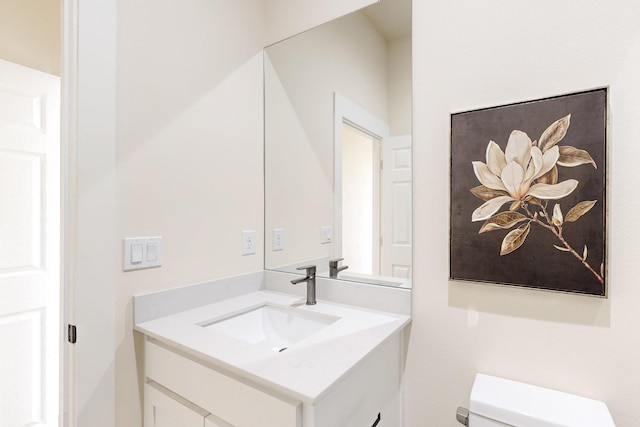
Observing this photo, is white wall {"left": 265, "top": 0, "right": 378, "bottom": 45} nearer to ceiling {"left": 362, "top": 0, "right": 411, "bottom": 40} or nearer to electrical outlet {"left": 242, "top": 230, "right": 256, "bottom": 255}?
ceiling {"left": 362, "top": 0, "right": 411, "bottom": 40}

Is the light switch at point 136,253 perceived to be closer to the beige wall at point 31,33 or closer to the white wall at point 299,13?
the white wall at point 299,13

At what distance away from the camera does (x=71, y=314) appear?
1013mm

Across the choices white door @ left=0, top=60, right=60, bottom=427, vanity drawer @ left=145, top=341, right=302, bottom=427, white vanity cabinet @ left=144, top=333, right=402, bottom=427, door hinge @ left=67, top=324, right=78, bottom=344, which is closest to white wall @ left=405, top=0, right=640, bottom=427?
white vanity cabinet @ left=144, top=333, right=402, bottom=427

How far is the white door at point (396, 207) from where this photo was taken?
1.22m

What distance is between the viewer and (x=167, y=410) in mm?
1046

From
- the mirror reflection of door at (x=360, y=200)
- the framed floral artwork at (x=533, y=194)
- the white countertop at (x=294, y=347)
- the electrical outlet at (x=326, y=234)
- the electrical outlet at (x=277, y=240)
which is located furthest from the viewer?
the electrical outlet at (x=277, y=240)

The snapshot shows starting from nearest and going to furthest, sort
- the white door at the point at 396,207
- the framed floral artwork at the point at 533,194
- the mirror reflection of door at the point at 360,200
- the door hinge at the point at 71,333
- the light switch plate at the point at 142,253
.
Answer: the framed floral artwork at the point at 533,194, the door hinge at the point at 71,333, the light switch plate at the point at 142,253, the white door at the point at 396,207, the mirror reflection of door at the point at 360,200

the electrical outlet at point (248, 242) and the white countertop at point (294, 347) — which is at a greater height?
the electrical outlet at point (248, 242)

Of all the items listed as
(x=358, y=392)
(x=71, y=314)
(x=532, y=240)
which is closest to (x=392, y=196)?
(x=532, y=240)

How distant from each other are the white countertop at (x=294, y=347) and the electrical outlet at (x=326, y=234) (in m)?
0.31

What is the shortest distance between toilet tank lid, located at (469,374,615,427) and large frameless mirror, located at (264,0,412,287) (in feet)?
1.35

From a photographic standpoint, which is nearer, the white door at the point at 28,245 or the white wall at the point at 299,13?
the white wall at the point at 299,13

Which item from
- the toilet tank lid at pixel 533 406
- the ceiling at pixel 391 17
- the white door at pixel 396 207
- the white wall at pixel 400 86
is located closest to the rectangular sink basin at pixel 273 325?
the white door at pixel 396 207

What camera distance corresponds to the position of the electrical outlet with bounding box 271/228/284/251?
1.65 metres
